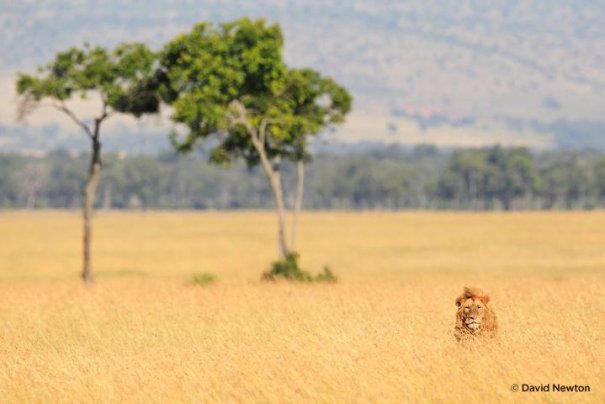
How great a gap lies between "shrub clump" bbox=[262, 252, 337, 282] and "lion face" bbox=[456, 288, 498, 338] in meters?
23.2

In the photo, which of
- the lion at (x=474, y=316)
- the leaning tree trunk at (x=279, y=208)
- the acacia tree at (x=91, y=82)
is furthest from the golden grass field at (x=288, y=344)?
the acacia tree at (x=91, y=82)

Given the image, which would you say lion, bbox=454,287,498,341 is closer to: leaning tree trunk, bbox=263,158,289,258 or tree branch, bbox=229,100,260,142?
leaning tree trunk, bbox=263,158,289,258

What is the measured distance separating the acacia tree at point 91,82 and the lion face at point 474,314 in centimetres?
2631

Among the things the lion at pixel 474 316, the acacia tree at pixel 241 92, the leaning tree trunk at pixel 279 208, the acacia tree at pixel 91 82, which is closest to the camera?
the lion at pixel 474 316

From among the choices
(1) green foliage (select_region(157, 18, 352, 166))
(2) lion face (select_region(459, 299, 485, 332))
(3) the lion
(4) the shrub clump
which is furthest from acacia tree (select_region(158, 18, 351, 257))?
(2) lion face (select_region(459, 299, 485, 332))

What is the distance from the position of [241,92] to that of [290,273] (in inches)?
329

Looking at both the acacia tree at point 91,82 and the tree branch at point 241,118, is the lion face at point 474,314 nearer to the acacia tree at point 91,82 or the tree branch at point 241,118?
the acacia tree at point 91,82

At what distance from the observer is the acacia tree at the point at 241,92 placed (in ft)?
142

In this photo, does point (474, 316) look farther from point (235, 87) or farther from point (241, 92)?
point (241, 92)

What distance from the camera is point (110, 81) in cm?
4209

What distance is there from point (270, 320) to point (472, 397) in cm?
943

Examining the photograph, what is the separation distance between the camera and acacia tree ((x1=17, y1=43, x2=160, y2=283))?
4144 centimetres

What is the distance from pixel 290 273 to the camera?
40.3 meters

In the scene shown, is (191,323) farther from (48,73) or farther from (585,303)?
(48,73)
